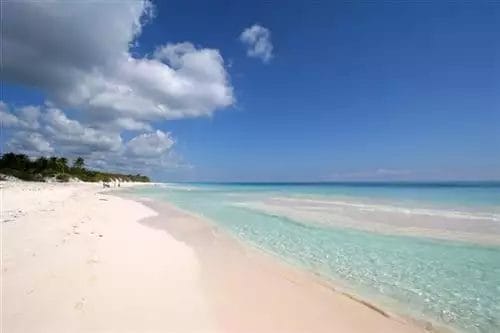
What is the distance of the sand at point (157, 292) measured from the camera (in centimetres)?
440

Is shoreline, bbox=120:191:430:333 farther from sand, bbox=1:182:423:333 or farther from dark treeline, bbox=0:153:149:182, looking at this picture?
dark treeline, bbox=0:153:149:182

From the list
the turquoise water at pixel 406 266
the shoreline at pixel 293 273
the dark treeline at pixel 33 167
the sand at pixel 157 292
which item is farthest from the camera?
the dark treeline at pixel 33 167

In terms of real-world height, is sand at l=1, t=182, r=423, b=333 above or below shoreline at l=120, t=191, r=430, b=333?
above

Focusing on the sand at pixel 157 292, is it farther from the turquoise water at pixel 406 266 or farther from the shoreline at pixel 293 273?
the turquoise water at pixel 406 266

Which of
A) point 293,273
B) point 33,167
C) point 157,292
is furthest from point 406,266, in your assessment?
point 33,167

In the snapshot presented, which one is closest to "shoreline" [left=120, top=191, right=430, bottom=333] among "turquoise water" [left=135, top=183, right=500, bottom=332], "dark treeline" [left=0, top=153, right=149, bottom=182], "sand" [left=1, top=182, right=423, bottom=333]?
"sand" [left=1, top=182, right=423, bottom=333]

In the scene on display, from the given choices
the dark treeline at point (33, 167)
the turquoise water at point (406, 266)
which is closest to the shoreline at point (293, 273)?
the turquoise water at point (406, 266)

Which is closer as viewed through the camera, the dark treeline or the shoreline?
the shoreline

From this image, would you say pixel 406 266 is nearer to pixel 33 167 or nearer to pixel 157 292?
pixel 157 292

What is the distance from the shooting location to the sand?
4402 millimetres

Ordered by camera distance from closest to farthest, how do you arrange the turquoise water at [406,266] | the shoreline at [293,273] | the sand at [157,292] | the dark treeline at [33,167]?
the sand at [157,292] < the shoreline at [293,273] < the turquoise water at [406,266] < the dark treeline at [33,167]

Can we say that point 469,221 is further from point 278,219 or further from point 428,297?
point 428,297

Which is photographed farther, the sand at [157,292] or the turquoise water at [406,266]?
the turquoise water at [406,266]

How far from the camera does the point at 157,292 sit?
5484mm
